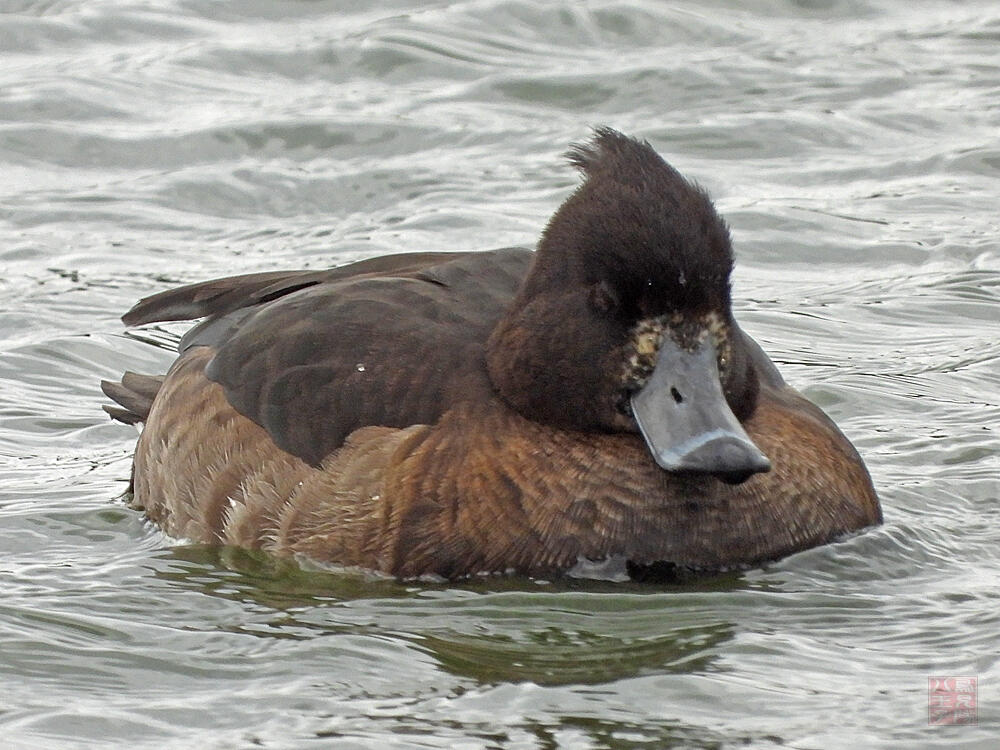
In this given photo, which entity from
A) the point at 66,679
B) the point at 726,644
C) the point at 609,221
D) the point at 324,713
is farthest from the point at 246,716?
the point at 609,221

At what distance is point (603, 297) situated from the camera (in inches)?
254

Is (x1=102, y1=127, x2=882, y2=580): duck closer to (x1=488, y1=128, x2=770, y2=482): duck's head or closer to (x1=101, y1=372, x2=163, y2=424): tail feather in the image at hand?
(x1=488, y1=128, x2=770, y2=482): duck's head

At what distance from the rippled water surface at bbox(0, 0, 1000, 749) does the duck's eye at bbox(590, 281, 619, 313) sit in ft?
2.99

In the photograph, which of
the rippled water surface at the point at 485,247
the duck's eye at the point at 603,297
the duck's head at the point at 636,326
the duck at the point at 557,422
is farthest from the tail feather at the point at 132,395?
the duck's eye at the point at 603,297

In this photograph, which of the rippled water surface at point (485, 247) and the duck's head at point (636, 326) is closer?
the rippled water surface at point (485, 247)

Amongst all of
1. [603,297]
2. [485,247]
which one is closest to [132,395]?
[603,297]

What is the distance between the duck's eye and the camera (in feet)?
21.0

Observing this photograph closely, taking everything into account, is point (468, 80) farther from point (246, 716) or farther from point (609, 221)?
point (246, 716)

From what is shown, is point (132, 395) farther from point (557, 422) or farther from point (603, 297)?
point (603, 297)

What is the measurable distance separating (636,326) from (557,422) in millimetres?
453

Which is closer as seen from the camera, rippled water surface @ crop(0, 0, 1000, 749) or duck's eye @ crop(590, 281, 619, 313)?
rippled water surface @ crop(0, 0, 1000, 749)

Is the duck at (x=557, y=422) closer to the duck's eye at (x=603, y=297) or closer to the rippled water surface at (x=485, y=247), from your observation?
the duck's eye at (x=603, y=297)

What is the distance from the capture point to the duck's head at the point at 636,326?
20.5 feet

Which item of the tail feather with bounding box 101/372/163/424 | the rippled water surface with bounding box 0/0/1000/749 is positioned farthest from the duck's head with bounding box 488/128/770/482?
the tail feather with bounding box 101/372/163/424
